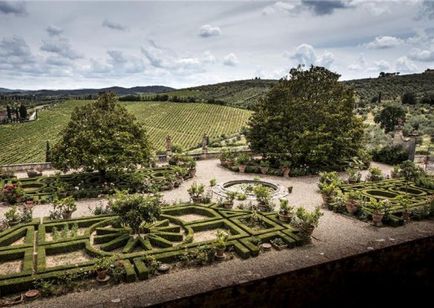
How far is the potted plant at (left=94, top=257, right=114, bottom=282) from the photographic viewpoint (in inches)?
400

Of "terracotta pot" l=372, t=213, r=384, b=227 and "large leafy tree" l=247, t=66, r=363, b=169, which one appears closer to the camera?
"terracotta pot" l=372, t=213, r=384, b=227

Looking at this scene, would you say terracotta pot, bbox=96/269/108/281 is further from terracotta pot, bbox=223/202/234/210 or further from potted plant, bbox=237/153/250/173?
potted plant, bbox=237/153/250/173

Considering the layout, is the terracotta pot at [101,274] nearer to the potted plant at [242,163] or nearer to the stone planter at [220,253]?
the stone planter at [220,253]

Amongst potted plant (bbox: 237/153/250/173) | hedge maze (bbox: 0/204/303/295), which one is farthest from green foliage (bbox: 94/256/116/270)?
potted plant (bbox: 237/153/250/173)

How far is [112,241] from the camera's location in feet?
42.0

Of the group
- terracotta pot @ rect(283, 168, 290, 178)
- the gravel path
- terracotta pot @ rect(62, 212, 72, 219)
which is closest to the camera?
the gravel path

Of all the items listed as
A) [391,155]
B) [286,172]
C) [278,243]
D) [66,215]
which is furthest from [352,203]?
[391,155]

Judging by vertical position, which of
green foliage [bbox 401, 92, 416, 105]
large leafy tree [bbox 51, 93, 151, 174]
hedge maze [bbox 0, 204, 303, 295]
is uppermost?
green foliage [bbox 401, 92, 416, 105]

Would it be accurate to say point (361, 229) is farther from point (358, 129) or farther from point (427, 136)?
point (427, 136)

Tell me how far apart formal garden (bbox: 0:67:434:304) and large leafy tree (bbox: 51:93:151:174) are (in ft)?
0.22

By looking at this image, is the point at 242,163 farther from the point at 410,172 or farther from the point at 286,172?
the point at 410,172

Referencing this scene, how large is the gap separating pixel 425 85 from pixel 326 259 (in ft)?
292

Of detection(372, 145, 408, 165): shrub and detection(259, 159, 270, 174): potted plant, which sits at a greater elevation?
detection(372, 145, 408, 165): shrub

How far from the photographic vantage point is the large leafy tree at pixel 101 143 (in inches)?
767
